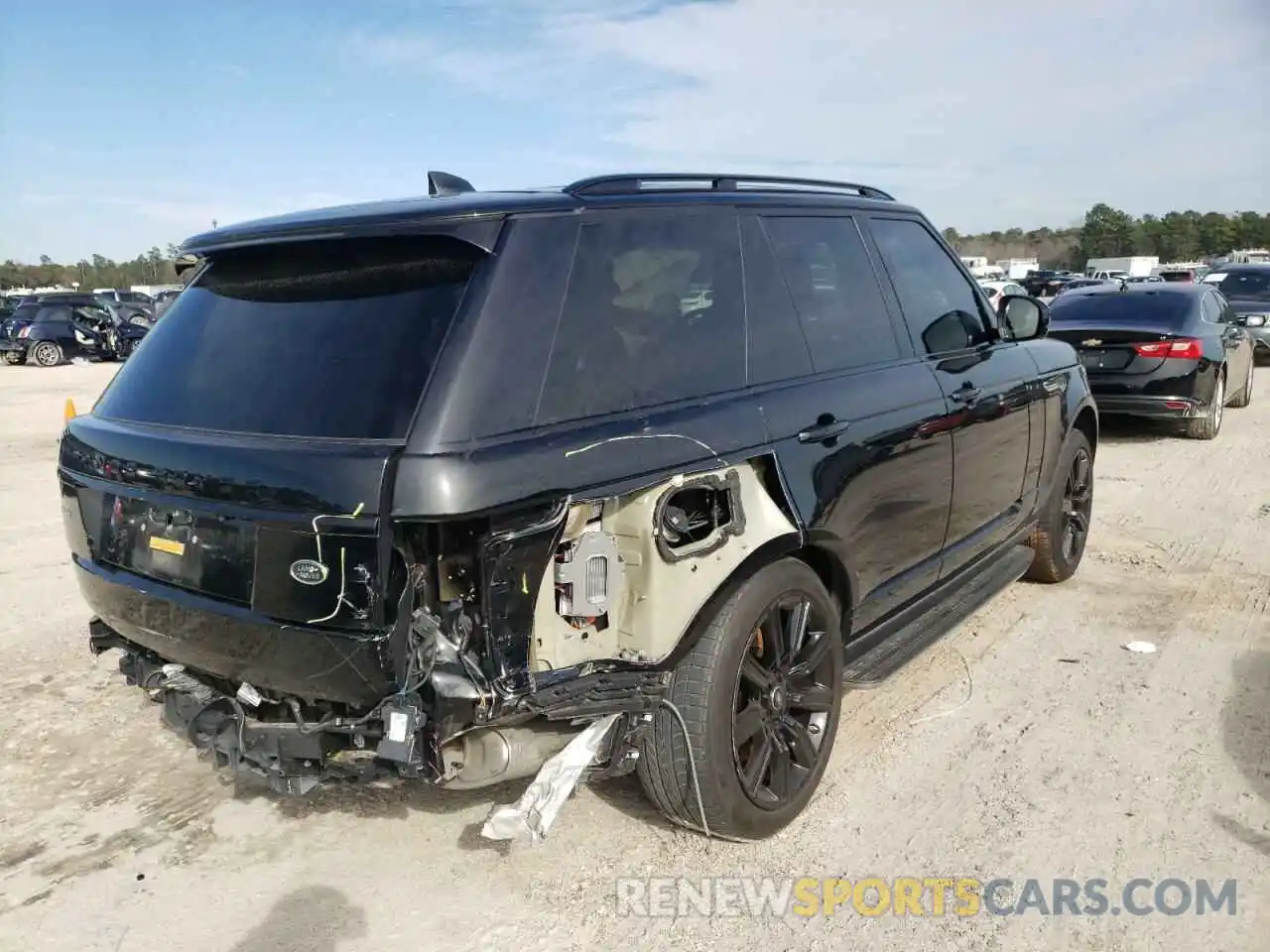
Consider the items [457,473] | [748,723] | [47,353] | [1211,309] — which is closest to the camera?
[457,473]

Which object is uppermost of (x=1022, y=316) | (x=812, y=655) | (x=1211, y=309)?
(x=1022, y=316)

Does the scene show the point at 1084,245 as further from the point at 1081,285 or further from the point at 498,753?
the point at 498,753

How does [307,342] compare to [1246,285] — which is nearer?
[307,342]

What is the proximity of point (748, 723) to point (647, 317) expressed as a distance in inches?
51.0

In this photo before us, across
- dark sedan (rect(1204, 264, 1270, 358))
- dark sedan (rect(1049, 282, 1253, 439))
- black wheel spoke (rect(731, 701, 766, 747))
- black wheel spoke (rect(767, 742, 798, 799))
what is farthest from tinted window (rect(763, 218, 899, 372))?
dark sedan (rect(1204, 264, 1270, 358))

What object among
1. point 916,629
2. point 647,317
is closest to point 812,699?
point 916,629

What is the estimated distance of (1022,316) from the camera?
504 centimetres

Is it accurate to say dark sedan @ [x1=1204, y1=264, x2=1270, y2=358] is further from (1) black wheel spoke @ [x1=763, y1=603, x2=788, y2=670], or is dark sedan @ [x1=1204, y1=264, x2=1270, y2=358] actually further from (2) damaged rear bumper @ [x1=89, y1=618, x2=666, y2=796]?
(2) damaged rear bumper @ [x1=89, y1=618, x2=666, y2=796]

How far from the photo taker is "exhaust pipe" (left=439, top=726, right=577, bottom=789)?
2561mm

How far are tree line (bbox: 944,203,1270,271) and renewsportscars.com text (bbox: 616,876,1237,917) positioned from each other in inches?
3093

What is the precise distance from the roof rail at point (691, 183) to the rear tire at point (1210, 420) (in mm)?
7797

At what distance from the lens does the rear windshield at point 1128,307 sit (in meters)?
10.4

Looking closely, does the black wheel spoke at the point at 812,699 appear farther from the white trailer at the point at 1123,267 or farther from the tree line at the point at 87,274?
the tree line at the point at 87,274

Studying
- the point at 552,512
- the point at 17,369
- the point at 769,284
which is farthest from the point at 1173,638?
the point at 17,369
